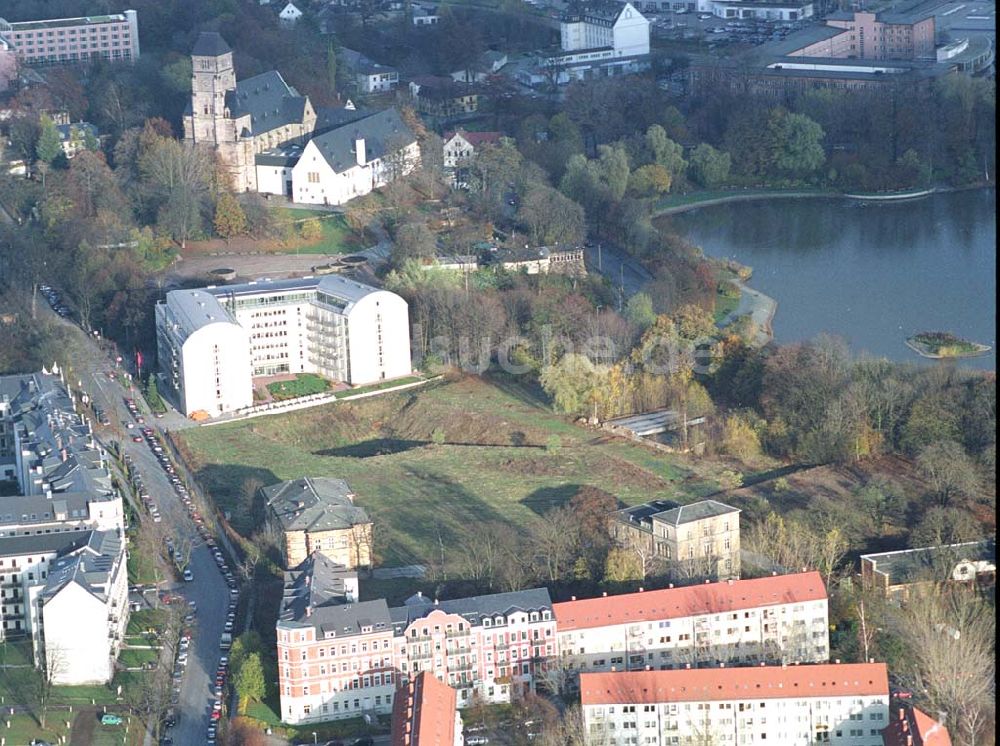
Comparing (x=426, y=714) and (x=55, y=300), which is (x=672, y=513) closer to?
(x=426, y=714)

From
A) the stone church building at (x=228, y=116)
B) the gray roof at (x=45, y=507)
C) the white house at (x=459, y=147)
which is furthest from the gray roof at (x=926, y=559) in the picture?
the white house at (x=459, y=147)

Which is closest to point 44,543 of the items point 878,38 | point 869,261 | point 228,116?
point 228,116

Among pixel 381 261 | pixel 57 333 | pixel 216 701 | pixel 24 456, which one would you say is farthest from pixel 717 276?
pixel 216 701

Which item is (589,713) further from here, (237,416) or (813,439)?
(237,416)

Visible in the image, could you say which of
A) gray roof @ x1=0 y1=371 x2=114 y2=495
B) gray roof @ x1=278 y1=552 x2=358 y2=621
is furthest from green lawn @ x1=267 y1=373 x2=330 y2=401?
gray roof @ x1=278 y1=552 x2=358 y2=621

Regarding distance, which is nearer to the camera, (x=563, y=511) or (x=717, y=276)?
(x=563, y=511)

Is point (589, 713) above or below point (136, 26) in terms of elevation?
below

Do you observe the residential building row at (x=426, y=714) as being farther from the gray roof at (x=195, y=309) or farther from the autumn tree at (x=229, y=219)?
the autumn tree at (x=229, y=219)
